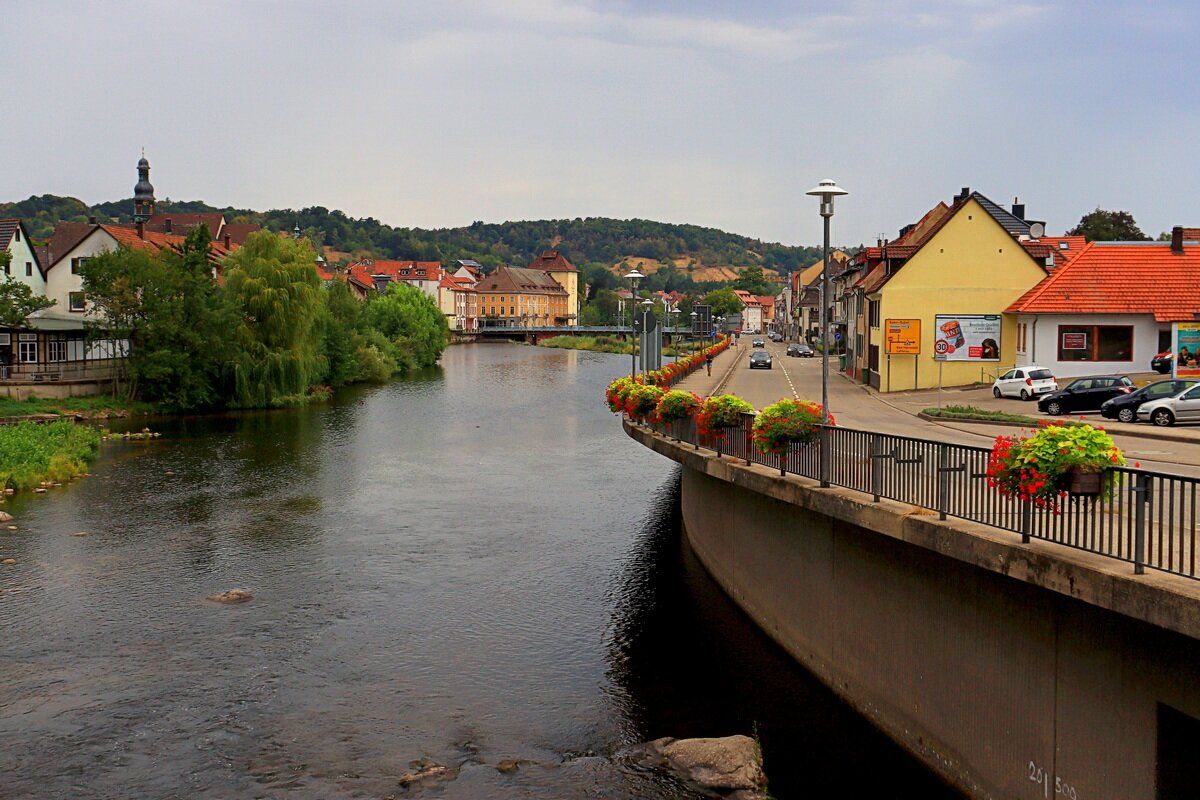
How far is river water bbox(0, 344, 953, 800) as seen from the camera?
1393 centimetres

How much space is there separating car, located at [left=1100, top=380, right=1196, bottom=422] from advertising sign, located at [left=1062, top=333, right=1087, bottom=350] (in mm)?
12071

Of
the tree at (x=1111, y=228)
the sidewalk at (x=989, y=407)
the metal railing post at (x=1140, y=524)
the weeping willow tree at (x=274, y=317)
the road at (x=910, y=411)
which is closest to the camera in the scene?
the metal railing post at (x=1140, y=524)

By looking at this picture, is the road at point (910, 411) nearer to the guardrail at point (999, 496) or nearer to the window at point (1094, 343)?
the window at point (1094, 343)

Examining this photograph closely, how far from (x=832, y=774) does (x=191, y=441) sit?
38.0 meters

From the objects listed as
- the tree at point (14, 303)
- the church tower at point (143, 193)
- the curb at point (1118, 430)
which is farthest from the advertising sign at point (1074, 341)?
the church tower at point (143, 193)

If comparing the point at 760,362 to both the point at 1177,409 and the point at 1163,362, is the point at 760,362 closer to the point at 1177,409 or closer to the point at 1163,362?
the point at 1163,362

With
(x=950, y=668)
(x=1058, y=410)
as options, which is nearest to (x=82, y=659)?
(x=950, y=668)

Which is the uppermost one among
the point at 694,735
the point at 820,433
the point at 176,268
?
the point at 176,268

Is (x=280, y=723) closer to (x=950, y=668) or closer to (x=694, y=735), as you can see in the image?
(x=694, y=735)

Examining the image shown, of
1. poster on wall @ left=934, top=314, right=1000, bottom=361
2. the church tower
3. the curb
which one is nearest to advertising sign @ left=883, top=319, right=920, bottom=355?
poster on wall @ left=934, top=314, right=1000, bottom=361

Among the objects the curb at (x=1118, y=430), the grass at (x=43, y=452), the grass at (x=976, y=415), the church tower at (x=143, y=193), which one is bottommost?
the grass at (x=43, y=452)

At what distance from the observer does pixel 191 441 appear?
4603 cm

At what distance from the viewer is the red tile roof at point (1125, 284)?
41094 mm

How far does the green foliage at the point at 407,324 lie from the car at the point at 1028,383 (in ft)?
194
